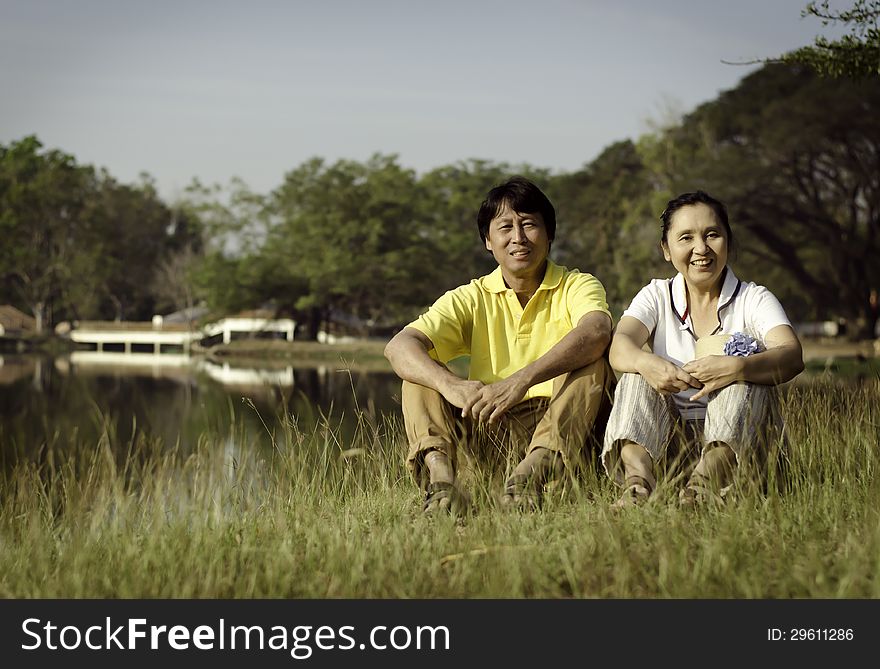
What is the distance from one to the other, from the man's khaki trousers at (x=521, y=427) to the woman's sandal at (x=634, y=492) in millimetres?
213

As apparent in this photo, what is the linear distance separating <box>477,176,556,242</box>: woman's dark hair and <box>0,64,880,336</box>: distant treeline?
9058 mm

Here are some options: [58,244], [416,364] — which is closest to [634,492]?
[416,364]

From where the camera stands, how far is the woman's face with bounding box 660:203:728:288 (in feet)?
10.8

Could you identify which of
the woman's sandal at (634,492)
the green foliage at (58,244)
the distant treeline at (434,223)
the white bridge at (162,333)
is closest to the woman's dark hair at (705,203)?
the woman's sandal at (634,492)

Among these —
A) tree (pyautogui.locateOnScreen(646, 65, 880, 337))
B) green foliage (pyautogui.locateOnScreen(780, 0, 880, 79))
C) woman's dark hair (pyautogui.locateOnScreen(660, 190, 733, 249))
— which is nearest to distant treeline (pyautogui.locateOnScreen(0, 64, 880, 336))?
tree (pyautogui.locateOnScreen(646, 65, 880, 337))

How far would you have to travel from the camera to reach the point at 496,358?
3684 mm

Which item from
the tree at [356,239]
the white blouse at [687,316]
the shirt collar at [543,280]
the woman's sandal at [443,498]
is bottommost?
the woman's sandal at [443,498]

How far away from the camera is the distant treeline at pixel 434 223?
25.9 m

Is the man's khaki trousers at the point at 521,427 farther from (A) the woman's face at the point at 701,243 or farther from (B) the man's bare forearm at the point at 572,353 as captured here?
(A) the woman's face at the point at 701,243

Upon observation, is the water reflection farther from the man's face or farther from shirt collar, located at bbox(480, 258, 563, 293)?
the man's face

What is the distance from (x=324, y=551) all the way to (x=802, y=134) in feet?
79.4

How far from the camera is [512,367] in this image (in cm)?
367

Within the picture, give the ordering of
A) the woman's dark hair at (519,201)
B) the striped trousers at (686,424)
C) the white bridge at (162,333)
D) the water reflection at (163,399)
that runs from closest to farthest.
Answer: the striped trousers at (686,424)
the woman's dark hair at (519,201)
the water reflection at (163,399)
the white bridge at (162,333)

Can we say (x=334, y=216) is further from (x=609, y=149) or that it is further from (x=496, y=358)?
(x=496, y=358)
